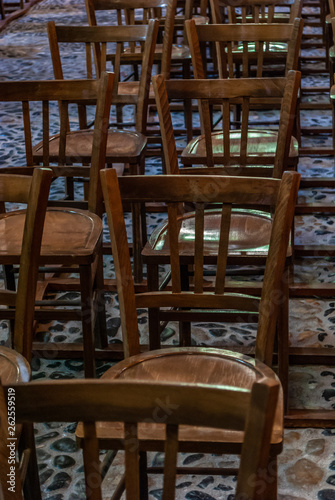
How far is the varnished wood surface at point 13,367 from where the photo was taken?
4.92 feet

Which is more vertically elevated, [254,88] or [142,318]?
[254,88]

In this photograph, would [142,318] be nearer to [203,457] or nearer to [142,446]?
[203,457]

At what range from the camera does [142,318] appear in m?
2.82

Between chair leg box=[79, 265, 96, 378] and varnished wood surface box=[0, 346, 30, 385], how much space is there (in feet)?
1.67

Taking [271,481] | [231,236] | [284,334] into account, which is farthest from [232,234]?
[271,481]

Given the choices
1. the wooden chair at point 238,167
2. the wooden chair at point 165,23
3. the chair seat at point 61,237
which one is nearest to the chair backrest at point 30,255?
the chair seat at point 61,237

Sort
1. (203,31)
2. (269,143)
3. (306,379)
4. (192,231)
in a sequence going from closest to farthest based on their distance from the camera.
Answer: (192,231) < (306,379) < (269,143) < (203,31)

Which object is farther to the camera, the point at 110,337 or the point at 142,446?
the point at 110,337

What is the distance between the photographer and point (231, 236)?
2.21 metres

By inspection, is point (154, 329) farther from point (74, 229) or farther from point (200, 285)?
point (74, 229)

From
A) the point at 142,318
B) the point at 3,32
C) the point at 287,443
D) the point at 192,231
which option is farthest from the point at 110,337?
the point at 3,32

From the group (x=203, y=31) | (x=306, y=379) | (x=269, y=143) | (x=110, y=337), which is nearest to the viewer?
(x=306, y=379)

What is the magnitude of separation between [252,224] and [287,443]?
1.97ft

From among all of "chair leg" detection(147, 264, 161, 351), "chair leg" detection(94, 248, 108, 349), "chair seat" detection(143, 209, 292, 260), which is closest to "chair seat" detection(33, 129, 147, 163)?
"chair leg" detection(94, 248, 108, 349)
